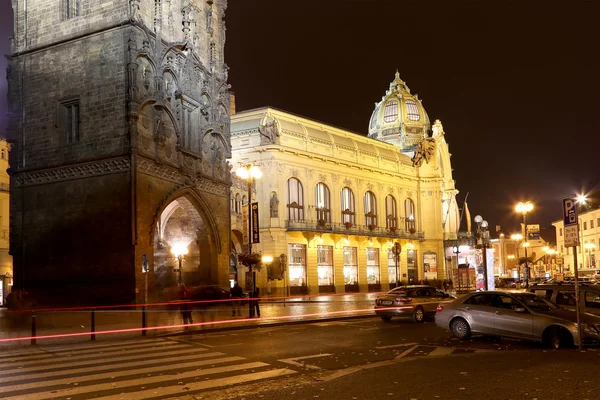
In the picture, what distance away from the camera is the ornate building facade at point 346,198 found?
56062mm

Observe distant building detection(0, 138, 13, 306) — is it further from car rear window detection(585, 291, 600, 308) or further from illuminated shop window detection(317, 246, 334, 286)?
car rear window detection(585, 291, 600, 308)

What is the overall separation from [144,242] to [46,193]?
20.3 ft

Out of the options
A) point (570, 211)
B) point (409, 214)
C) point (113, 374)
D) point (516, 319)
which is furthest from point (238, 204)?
point (113, 374)

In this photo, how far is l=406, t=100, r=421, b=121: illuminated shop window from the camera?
85.1 metres

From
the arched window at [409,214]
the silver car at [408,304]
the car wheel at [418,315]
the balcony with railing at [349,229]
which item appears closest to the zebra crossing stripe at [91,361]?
the silver car at [408,304]

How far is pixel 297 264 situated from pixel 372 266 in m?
13.1

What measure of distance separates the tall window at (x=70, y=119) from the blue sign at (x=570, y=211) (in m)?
25.2

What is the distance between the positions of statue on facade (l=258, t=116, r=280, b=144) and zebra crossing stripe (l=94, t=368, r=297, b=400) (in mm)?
44686

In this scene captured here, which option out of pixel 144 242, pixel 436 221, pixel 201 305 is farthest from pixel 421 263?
pixel 144 242

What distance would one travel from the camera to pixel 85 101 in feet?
106

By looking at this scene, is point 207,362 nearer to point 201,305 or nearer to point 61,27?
point 201,305

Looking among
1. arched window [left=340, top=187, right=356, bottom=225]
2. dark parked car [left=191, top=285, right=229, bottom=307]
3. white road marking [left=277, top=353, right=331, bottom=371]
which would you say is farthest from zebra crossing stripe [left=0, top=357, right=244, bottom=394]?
arched window [left=340, top=187, right=356, bottom=225]

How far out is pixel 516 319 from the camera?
1542 centimetres

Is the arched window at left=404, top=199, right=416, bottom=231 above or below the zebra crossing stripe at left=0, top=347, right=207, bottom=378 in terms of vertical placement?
above
